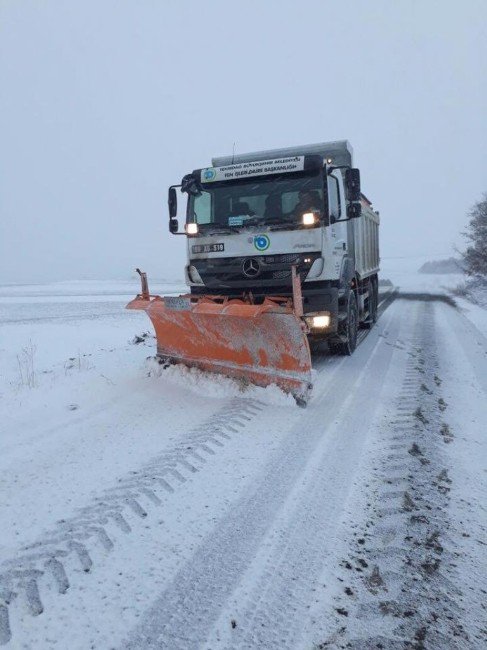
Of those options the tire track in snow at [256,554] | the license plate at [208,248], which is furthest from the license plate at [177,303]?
the tire track in snow at [256,554]

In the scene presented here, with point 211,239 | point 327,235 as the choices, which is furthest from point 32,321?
point 327,235

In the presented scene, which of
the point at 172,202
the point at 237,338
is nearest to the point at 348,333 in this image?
the point at 237,338

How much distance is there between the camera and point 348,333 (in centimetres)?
694

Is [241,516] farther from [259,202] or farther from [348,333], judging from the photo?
[348,333]

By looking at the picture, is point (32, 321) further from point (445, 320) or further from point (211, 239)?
point (445, 320)

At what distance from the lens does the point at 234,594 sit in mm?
2100

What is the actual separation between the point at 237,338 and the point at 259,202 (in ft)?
6.74

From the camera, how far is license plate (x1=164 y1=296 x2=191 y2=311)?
5163 mm

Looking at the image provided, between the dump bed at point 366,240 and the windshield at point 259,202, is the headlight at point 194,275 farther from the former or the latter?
the dump bed at point 366,240

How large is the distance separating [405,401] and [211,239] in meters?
3.32

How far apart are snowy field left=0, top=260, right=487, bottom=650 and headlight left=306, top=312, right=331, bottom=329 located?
874 mm

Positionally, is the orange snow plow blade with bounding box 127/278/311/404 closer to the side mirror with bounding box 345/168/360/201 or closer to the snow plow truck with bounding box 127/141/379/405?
the snow plow truck with bounding box 127/141/379/405

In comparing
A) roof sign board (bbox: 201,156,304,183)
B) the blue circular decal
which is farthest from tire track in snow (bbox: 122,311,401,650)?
roof sign board (bbox: 201,156,304,183)

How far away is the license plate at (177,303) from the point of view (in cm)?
516
